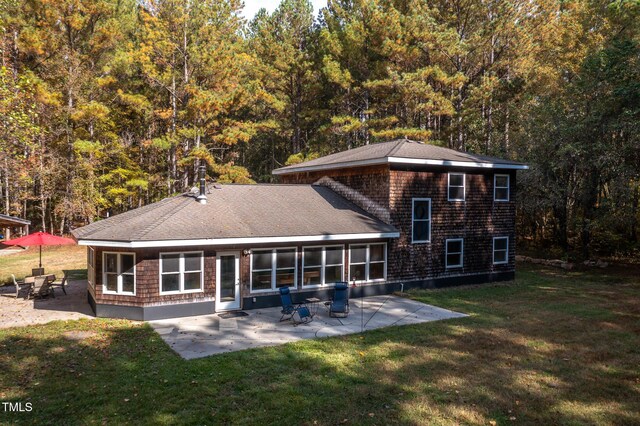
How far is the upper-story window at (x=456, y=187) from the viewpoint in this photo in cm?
1753

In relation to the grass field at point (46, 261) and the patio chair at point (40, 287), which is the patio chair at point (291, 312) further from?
the grass field at point (46, 261)

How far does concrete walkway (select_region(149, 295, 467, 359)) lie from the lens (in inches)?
398

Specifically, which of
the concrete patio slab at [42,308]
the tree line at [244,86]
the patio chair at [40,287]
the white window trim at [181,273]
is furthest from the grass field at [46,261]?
the white window trim at [181,273]

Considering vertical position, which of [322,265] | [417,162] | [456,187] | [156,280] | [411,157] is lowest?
[156,280]

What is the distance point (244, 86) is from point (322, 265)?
63.1 ft

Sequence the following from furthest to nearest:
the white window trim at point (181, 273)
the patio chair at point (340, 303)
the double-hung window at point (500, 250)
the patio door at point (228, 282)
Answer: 1. the double-hung window at point (500, 250)
2. the patio door at point (228, 282)
3. the patio chair at point (340, 303)
4. the white window trim at point (181, 273)

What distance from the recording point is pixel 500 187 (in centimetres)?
1872

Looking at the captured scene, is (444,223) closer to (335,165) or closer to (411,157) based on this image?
(411,157)

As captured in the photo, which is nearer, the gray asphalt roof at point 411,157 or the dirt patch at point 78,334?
the dirt patch at point 78,334

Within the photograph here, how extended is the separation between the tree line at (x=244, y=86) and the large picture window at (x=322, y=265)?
14182 millimetres

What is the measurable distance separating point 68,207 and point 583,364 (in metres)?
29.5

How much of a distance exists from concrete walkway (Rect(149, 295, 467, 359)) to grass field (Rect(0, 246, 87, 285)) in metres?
12.1

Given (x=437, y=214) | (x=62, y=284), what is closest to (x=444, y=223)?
(x=437, y=214)

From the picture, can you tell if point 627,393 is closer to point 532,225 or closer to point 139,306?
point 139,306
